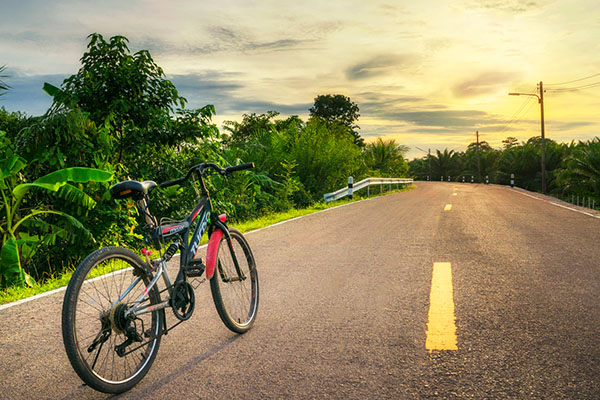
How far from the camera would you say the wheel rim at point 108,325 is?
267cm

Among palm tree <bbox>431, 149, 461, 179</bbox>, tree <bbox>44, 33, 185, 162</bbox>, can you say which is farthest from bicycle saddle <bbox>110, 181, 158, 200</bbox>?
palm tree <bbox>431, 149, 461, 179</bbox>

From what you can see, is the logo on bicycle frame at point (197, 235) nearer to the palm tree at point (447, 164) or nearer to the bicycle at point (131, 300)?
the bicycle at point (131, 300)

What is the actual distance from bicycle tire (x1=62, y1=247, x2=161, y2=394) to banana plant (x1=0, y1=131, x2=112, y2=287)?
317 centimetres

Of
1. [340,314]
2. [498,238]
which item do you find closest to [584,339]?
[340,314]

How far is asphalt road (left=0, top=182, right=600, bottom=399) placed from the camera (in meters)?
2.76

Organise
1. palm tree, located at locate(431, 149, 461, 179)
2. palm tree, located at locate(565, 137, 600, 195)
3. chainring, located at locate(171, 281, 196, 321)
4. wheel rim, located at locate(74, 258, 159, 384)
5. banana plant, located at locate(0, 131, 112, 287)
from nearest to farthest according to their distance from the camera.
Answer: wheel rim, located at locate(74, 258, 159, 384), chainring, located at locate(171, 281, 196, 321), banana plant, located at locate(0, 131, 112, 287), palm tree, located at locate(565, 137, 600, 195), palm tree, located at locate(431, 149, 461, 179)

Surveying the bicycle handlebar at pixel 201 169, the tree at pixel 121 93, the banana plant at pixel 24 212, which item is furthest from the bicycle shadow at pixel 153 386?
the tree at pixel 121 93

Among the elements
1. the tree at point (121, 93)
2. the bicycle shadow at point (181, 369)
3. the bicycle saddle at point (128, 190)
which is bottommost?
the bicycle shadow at point (181, 369)

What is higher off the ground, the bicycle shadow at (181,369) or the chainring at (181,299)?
the chainring at (181,299)

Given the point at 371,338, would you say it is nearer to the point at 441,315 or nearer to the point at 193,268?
the point at 441,315

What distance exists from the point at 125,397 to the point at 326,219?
916 cm

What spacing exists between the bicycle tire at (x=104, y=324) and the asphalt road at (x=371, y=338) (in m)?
0.13

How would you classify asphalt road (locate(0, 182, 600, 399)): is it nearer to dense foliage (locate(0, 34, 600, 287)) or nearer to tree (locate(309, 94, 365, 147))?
dense foliage (locate(0, 34, 600, 287))

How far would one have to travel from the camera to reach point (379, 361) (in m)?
3.08
